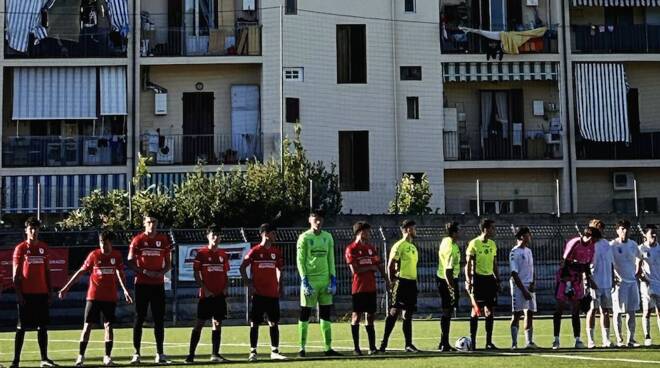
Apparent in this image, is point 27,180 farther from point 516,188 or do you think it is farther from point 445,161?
point 516,188

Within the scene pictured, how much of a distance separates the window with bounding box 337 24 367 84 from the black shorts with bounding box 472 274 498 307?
25857 mm

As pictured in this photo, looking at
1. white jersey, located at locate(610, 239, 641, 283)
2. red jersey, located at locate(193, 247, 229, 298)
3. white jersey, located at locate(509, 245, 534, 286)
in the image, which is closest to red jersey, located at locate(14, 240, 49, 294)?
red jersey, located at locate(193, 247, 229, 298)

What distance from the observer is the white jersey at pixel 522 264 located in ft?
68.1

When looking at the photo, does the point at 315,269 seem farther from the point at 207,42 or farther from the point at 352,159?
the point at 207,42

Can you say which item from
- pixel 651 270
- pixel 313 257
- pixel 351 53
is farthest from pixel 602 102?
pixel 313 257

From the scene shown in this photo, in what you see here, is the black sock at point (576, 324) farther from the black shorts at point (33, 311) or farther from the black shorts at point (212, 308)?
the black shorts at point (33, 311)

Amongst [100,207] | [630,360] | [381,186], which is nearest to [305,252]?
[630,360]

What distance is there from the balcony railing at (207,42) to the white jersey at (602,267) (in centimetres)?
2599

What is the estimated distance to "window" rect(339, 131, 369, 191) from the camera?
45844 mm

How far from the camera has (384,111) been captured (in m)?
45.7

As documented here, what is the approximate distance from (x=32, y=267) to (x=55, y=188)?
26625 mm

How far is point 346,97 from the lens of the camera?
45.6 metres

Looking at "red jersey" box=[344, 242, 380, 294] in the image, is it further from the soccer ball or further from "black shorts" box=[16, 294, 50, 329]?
"black shorts" box=[16, 294, 50, 329]

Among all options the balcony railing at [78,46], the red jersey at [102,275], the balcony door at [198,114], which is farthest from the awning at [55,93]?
the red jersey at [102,275]
